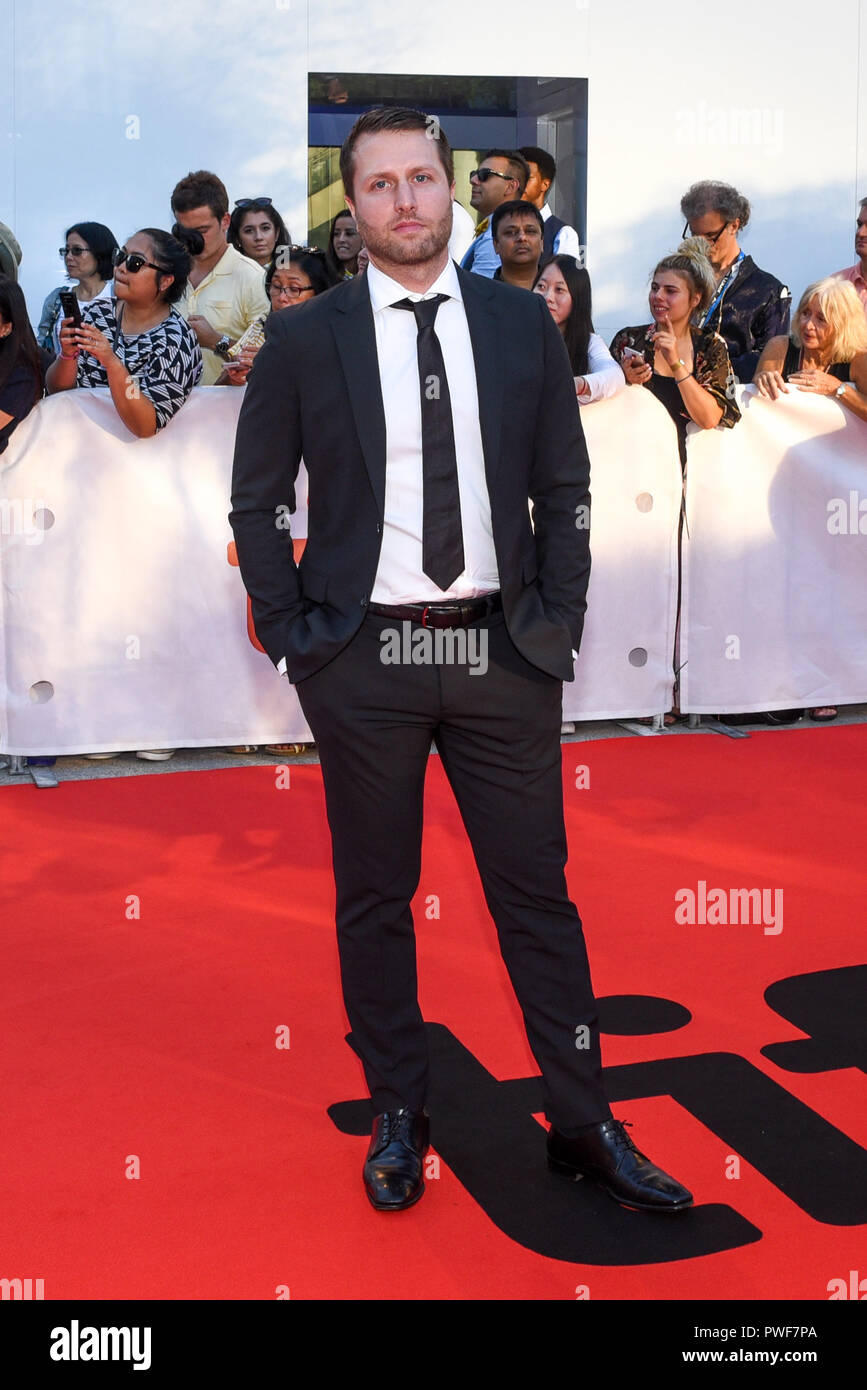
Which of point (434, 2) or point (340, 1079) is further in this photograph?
point (434, 2)

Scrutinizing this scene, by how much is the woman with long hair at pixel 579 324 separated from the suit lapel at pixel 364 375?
3.25 m

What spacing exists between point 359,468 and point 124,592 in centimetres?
324

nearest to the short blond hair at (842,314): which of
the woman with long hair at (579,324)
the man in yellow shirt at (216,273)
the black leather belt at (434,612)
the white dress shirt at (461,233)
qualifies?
the woman with long hair at (579,324)

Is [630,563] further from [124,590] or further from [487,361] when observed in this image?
[487,361]

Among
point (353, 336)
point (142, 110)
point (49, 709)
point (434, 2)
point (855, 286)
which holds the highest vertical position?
point (434, 2)

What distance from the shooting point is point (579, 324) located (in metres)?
5.91

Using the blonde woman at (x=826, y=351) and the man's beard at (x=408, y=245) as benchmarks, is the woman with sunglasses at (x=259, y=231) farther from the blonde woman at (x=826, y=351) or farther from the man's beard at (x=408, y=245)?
the man's beard at (x=408, y=245)

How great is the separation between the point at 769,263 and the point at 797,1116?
24.8 ft

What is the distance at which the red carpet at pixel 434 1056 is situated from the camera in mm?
2582

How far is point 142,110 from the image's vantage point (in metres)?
8.90

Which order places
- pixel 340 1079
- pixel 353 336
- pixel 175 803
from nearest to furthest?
pixel 353 336, pixel 340 1079, pixel 175 803

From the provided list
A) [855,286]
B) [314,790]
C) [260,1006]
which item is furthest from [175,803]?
[855,286]

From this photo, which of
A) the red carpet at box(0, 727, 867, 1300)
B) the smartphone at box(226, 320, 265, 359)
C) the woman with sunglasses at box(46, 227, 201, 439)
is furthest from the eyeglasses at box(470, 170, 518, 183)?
the red carpet at box(0, 727, 867, 1300)

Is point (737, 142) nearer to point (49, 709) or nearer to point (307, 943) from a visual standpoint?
point (49, 709)
